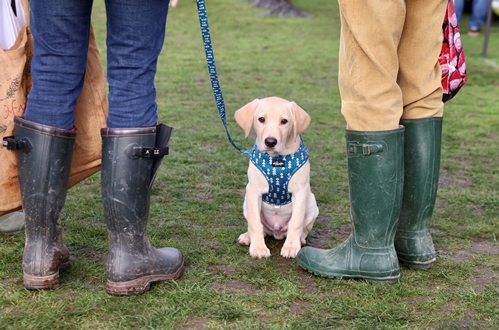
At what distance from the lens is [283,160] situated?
293 cm

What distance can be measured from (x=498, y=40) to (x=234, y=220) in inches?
355

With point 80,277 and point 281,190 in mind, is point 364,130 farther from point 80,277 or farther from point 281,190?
point 80,277

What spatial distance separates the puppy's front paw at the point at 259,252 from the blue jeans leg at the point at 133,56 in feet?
2.58

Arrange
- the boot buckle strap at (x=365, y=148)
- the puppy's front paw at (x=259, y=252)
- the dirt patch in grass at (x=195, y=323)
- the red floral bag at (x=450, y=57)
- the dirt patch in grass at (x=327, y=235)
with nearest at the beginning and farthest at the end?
1. the dirt patch in grass at (x=195, y=323)
2. the boot buckle strap at (x=365, y=148)
3. the red floral bag at (x=450, y=57)
4. the puppy's front paw at (x=259, y=252)
5. the dirt patch in grass at (x=327, y=235)

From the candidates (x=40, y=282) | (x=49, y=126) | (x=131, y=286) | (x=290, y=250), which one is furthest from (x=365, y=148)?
(x=40, y=282)

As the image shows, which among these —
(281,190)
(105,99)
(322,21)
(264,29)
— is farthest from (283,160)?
(322,21)

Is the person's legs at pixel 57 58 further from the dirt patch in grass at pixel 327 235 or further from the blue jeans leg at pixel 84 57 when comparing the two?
the dirt patch in grass at pixel 327 235

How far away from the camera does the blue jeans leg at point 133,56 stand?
2176 millimetres

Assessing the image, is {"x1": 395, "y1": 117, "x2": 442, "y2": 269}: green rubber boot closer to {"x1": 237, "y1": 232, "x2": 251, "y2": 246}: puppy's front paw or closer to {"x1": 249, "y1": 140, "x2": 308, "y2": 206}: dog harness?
{"x1": 249, "y1": 140, "x2": 308, "y2": 206}: dog harness

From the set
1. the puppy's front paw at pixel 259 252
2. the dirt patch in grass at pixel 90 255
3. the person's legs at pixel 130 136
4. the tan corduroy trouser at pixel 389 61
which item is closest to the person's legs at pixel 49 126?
the person's legs at pixel 130 136

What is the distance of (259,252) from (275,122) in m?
0.56

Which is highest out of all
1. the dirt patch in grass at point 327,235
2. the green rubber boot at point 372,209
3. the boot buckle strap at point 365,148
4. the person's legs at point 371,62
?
the person's legs at point 371,62

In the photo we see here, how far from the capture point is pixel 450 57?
2.70 meters

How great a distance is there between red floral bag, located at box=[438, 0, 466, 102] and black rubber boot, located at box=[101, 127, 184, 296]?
1.19m
